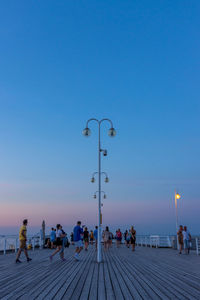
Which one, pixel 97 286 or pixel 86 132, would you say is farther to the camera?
pixel 86 132

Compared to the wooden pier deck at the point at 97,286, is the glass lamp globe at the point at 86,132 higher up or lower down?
higher up

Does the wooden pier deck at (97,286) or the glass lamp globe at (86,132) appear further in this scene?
the glass lamp globe at (86,132)

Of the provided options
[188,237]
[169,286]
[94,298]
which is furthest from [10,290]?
[188,237]

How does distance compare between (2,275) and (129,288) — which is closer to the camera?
(129,288)

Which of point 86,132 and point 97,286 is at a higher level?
point 86,132

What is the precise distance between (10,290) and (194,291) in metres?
4.13

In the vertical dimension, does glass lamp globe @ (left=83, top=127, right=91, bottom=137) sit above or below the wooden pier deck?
above

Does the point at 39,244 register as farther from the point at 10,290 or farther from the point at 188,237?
the point at 10,290

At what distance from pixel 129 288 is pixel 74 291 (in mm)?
1300

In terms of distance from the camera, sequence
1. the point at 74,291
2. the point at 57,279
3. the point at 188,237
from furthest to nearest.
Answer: the point at 188,237 < the point at 57,279 < the point at 74,291

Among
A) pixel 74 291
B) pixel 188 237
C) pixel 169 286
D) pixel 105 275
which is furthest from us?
pixel 188 237

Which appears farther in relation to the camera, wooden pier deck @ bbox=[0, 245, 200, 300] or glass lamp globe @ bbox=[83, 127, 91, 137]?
glass lamp globe @ bbox=[83, 127, 91, 137]

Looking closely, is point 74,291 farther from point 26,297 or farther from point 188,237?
point 188,237

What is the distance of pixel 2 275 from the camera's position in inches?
336
